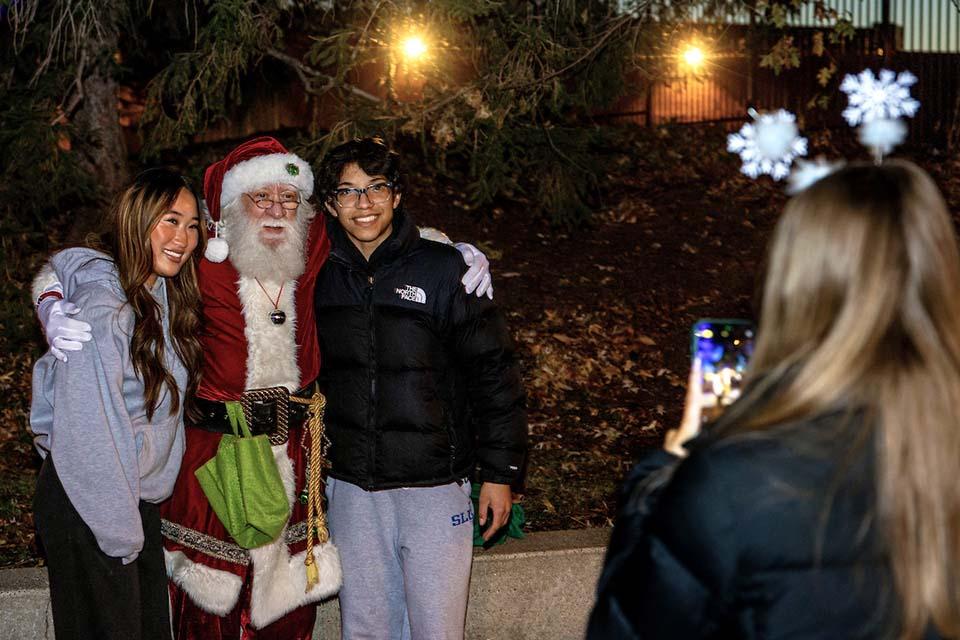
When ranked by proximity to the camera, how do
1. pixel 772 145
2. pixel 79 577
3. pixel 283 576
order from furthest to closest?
pixel 283 576 → pixel 79 577 → pixel 772 145

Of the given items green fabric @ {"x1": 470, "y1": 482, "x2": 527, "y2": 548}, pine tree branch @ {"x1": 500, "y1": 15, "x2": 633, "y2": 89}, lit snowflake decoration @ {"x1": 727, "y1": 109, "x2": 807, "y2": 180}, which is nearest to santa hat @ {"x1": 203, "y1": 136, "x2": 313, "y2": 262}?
green fabric @ {"x1": 470, "y1": 482, "x2": 527, "y2": 548}

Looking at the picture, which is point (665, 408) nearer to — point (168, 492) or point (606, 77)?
point (606, 77)

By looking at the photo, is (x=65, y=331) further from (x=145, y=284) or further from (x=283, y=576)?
(x=283, y=576)

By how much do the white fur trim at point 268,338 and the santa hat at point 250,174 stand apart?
301mm

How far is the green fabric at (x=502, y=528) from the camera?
4371 millimetres

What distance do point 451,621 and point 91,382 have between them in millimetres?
1649

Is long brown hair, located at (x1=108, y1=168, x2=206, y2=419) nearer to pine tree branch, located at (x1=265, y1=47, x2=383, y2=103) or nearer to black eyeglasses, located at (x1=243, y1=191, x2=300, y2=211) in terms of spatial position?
black eyeglasses, located at (x1=243, y1=191, x2=300, y2=211)

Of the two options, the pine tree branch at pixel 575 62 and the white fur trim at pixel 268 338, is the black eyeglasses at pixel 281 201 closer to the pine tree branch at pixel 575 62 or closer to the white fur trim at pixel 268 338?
the white fur trim at pixel 268 338

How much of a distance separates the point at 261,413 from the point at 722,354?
221 cm

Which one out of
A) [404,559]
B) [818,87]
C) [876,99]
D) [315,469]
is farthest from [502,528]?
[818,87]

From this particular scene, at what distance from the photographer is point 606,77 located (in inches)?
325

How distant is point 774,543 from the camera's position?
1924mm

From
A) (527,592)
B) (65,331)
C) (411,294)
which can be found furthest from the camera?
(527,592)

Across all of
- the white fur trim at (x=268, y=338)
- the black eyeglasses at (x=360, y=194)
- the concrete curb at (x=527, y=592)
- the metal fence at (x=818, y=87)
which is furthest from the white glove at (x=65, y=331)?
the metal fence at (x=818, y=87)
